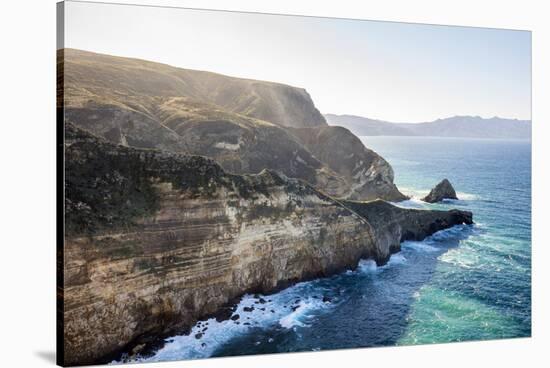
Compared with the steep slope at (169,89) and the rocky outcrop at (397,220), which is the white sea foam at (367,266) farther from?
the steep slope at (169,89)

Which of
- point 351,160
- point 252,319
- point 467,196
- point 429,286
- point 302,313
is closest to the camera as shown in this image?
point 252,319

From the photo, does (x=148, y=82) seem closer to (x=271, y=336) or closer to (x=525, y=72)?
(x=271, y=336)

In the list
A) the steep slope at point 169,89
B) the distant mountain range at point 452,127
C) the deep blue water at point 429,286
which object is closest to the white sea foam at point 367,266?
the deep blue water at point 429,286

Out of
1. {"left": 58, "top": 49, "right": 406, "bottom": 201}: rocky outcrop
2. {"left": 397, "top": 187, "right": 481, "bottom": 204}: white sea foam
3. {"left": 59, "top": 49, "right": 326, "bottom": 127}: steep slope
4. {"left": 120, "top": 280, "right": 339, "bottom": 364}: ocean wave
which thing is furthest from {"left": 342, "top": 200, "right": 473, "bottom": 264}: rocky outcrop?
{"left": 59, "top": 49, "right": 326, "bottom": 127}: steep slope

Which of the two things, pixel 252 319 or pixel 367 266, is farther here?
pixel 367 266

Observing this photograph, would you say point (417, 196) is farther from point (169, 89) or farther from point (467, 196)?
point (169, 89)

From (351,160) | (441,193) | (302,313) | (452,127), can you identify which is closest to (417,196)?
(441,193)
